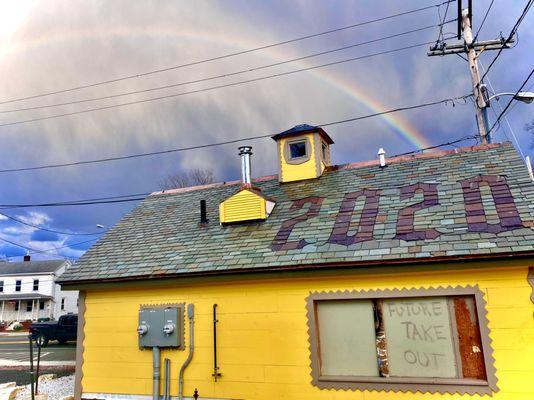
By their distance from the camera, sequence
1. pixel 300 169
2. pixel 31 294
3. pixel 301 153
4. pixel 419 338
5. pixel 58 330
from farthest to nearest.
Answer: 1. pixel 31 294
2. pixel 58 330
3. pixel 301 153
4. pixel 300 169
5. pixel 419 338

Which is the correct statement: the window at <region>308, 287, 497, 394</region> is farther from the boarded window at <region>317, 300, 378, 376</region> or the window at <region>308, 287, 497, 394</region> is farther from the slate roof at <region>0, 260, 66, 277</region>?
the slate roof at <region>0, 260, 66, 277</region>

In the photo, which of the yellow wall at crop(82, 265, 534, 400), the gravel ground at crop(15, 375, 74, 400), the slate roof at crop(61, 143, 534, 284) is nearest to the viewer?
the yellow wall at crop(82, 265, 534, 400)

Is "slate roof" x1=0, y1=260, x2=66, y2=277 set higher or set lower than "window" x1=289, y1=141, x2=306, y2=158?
higher

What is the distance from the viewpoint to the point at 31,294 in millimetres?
44250

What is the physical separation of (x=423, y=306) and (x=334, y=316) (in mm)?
1496

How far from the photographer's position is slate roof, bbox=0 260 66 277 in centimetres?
4597

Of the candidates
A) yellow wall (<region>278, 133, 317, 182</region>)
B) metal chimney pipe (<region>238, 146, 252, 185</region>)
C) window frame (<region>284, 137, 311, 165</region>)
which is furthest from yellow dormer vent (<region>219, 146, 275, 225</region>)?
window frame (<region>284, 137, 311, 165</region>)

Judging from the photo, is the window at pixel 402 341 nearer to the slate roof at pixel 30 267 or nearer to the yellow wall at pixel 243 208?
the yellow wall at pixel 243 208

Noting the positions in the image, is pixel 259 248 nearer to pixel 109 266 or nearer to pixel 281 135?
pixel 109 266

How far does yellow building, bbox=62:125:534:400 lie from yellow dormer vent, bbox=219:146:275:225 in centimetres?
3

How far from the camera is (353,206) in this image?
8961 millimetres

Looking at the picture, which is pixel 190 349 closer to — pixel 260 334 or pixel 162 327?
pixel 162 327

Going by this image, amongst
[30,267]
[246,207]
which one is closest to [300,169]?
[246,207]

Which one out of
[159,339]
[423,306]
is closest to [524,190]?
[423,306]
